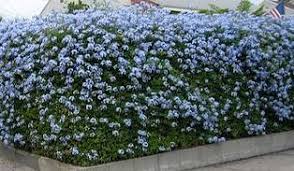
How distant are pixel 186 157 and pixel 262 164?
1.08 meters

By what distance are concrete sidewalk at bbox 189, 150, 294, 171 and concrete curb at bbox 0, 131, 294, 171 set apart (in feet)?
0.40

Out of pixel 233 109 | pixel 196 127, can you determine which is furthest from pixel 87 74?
pixel 233 109

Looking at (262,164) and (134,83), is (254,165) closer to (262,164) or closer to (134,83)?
(262,164)

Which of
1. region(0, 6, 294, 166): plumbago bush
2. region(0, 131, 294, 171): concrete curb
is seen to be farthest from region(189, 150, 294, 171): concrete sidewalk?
region(0, 6, 294, 166): plumbago bush

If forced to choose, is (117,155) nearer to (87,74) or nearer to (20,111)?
(87,74)

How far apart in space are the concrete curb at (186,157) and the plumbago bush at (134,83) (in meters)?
0.10

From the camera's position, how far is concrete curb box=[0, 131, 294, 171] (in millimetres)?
7719

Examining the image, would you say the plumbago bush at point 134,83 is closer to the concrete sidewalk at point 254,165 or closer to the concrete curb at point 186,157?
the concrete curb at point 186,157

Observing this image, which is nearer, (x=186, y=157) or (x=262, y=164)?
(x=186, y=157)

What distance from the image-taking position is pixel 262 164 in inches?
336

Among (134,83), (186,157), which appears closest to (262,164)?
(186,157)

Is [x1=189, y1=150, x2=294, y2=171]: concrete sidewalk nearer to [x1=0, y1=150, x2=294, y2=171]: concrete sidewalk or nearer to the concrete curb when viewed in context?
[x1=0, y1=150, x2=294, y2=171]: concrete sidewalk

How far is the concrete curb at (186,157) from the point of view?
25.3 ft

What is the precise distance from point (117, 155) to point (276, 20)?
390 centimetres
